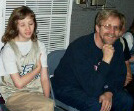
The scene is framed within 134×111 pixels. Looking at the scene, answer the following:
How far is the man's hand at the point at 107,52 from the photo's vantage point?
80.5 inches

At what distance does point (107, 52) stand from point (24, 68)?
24.9 inches

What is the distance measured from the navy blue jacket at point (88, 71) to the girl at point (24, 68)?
0.14m

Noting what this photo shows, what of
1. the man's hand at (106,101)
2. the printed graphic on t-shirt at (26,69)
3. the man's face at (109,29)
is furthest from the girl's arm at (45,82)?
the man's face at (109,29)

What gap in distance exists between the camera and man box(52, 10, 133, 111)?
2.01 m

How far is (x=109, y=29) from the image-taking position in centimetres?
210

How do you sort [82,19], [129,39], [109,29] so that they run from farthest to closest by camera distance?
[82,19] → [129,39] → [109,29]

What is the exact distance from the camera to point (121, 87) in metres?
2.29

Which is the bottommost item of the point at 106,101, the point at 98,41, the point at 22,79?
the point at 106,101

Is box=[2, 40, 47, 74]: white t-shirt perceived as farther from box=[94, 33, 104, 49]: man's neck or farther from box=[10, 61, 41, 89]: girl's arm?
box=[94, 33, 104, 49]: man's neck

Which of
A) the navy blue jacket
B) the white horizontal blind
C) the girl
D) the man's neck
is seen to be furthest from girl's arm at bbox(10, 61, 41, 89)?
the white horizontal blind

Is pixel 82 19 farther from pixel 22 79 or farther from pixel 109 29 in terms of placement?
pixel 22 79

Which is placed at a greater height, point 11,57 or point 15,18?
point 15,18

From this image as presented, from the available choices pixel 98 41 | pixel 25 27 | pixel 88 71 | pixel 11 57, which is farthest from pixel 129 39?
pixel 11 57

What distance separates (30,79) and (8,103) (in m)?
0.23
